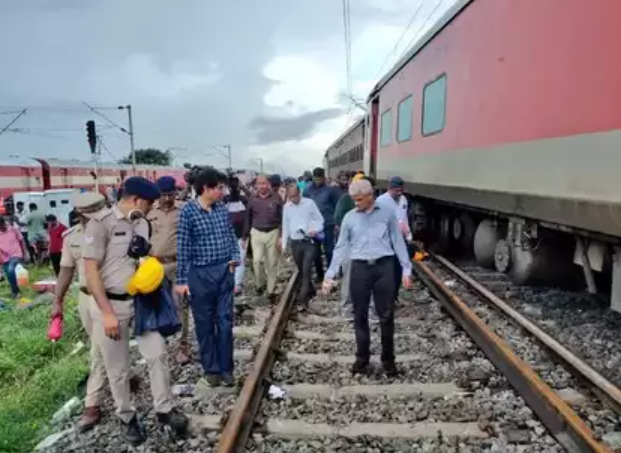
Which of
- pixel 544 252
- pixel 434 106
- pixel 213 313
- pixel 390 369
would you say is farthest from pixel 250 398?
pixel 434 106

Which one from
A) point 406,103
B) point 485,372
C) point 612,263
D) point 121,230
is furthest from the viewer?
point 406,103

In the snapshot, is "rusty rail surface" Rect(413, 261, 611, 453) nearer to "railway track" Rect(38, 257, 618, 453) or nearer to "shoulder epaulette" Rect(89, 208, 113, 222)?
"railway track" Rect(38, 257, 618, 453)

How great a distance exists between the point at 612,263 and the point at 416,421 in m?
2.45

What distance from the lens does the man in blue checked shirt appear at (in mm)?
5008

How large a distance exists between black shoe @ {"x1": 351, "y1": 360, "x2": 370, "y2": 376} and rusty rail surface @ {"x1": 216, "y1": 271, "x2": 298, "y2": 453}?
70 cm

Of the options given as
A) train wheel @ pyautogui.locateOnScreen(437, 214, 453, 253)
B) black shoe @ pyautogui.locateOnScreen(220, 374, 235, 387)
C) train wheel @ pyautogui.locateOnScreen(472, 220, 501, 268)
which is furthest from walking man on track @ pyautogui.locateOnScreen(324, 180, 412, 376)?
train wheel @ pyautogui.locateOnScreen(437, 214, 453, 253)

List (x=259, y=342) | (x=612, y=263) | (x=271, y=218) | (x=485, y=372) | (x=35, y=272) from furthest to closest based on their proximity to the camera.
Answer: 1. (x=35, y=272)
2. (x=271, y=218)
3. (x=259, y=342)
4. (x=612, y=263)
5. (x=485, y=372)

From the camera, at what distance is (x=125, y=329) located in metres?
4.25

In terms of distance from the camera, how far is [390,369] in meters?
5.31

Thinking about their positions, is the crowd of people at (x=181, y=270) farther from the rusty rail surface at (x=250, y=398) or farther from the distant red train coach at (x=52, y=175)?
the distant red train coach at (x=52, y=175)

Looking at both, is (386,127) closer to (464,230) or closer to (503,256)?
(464,230)

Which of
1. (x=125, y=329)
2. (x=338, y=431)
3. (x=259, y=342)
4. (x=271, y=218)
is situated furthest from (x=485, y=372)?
(x=271, y=218)

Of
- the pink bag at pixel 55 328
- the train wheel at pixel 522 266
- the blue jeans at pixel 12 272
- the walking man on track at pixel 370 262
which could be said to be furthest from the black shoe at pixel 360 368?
the blue jeans at pixel 12 272

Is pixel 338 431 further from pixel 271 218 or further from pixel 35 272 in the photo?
pixel 35 272
